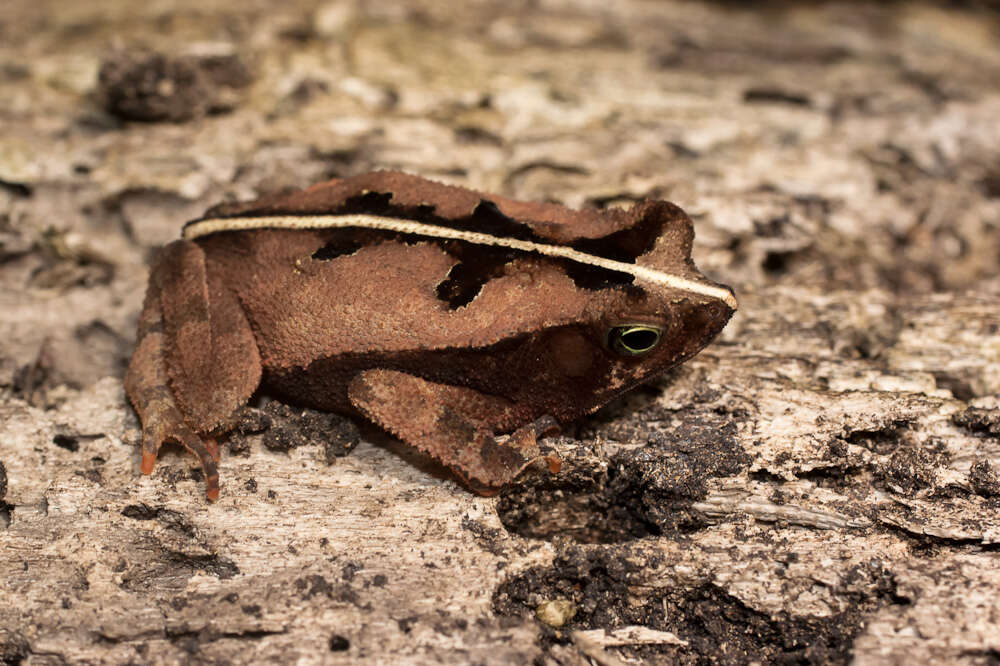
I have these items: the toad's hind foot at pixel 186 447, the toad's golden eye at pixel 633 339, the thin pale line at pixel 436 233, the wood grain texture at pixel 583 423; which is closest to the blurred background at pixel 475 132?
the wood grain texture at pixel 583 423

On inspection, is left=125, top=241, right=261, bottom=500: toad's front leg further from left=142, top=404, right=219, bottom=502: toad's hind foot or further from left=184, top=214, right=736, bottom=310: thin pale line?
left=184, top=214, right=736, bottom=310: thin pale line

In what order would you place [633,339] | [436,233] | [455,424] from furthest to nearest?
[436,233] → [455,424] → [633,339]

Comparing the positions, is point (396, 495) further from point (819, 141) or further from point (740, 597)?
point (819, 141)

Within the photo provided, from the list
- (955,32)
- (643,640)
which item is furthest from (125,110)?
(955,32)

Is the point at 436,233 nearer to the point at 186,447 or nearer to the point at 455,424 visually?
the point at 455,424

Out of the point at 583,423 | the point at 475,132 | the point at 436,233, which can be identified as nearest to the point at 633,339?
the point at 583,423

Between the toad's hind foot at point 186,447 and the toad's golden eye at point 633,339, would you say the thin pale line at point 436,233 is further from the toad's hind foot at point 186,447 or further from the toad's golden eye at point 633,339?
the toad's hind foot at point 186,447
